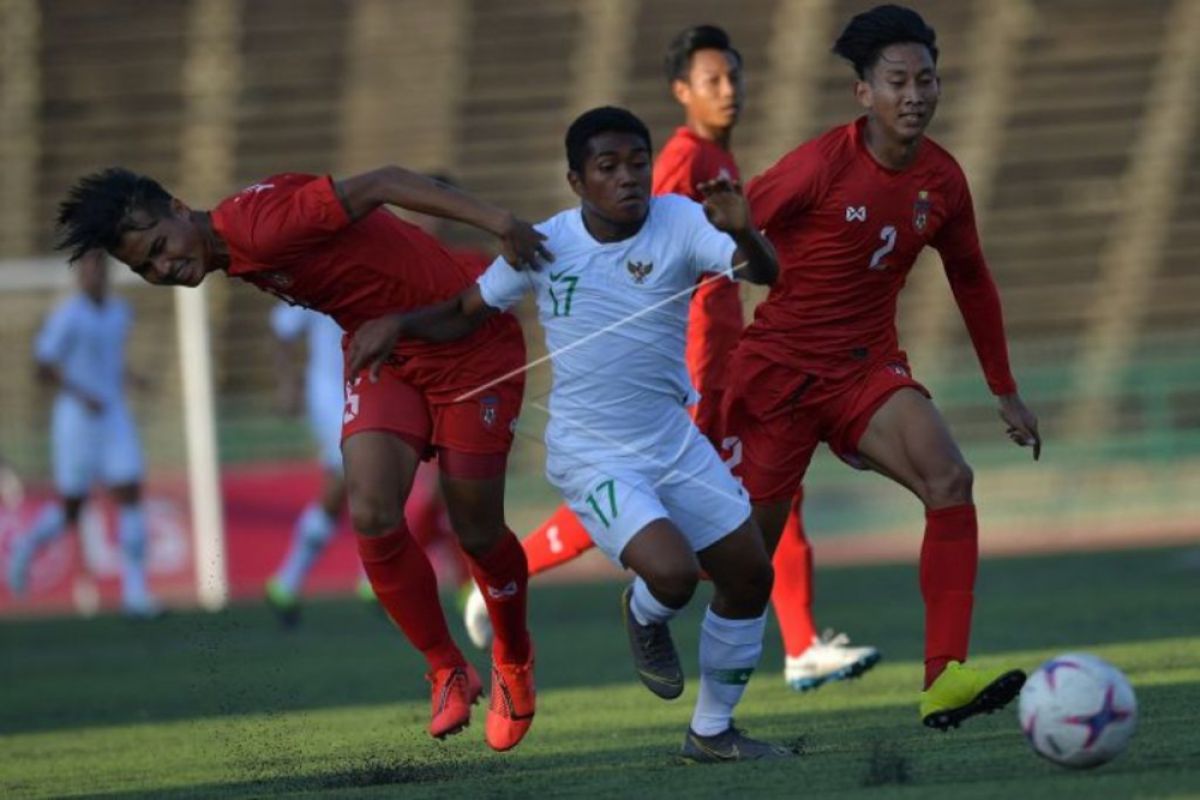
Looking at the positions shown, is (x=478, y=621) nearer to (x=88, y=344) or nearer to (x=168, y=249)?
(x=168, y=249)

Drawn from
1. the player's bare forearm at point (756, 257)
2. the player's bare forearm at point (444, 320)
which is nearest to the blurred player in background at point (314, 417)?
the player's bare forearm at point (444, 320)

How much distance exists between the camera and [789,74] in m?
22.4

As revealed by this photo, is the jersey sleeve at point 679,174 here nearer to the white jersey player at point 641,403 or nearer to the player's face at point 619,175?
the white jersey player at point 641,403

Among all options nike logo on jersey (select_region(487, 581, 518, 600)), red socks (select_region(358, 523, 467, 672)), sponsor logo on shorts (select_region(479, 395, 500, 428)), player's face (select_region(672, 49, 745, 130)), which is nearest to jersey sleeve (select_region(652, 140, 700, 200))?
player's face (select_region(672, 49, 745, 130))

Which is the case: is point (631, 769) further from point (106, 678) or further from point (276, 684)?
point (106, 678)

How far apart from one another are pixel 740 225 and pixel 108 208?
1.91 metres

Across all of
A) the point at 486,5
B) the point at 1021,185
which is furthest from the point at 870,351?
the point at 486,5

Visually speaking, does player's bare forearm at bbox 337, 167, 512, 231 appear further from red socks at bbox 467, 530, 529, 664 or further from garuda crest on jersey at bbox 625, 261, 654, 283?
red socks at bbox 467, 530, 529, 664

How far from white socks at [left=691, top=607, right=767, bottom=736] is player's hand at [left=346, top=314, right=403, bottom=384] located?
1.27 metres

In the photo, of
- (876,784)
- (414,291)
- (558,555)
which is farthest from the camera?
(558,555)

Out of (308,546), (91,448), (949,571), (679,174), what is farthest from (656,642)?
(91,448)

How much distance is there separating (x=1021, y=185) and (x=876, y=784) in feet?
56.4

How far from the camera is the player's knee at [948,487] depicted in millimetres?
6637

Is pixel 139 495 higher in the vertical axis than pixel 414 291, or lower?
lower
